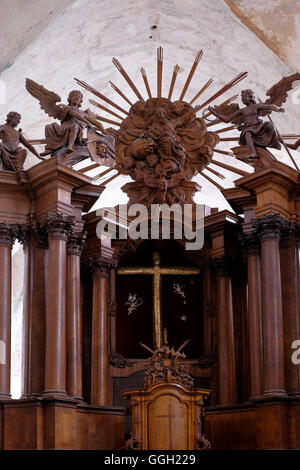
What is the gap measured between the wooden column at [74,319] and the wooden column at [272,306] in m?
2.57

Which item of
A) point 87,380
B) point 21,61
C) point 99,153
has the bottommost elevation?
point 87,380

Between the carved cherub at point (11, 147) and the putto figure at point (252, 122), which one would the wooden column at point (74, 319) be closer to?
the carved cherub at point (11, 147)

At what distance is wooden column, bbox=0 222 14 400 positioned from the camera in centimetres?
1583

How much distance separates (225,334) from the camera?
56.9 ft

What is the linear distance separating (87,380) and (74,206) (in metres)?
2.62

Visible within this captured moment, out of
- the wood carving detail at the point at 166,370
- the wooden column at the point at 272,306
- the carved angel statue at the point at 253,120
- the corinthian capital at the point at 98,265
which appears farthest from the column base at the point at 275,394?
the carved angel statue at the point at 253,120

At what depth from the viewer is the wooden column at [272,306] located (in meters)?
15.8

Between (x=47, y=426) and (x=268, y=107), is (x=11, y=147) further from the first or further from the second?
(x=47, y=426)

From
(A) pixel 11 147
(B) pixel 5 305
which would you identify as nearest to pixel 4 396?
(B) pixel 5 305

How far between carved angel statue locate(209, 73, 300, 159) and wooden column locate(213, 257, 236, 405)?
Result: 1884mm
